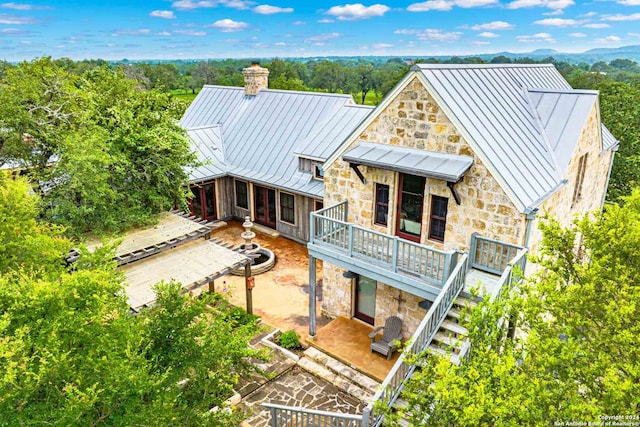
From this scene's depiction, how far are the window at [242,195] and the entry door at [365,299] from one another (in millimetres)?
10723

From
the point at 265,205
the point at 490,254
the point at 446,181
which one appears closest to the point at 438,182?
the point at 446,181

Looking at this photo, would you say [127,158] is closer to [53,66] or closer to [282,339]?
[53,66]

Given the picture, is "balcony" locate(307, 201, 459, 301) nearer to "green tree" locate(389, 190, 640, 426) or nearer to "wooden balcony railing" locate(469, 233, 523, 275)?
"wooden balcony railing" locate(469, 233, 523, 275)

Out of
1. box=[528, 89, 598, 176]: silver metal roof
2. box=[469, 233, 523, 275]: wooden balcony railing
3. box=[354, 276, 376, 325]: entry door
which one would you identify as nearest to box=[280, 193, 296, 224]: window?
box=[354, 276, 376, 325]: entry door

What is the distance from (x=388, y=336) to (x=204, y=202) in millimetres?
13385

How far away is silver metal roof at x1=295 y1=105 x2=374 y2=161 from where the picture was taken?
20156 millimetres

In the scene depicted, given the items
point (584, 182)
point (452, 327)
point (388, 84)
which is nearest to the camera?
point (452, 327)

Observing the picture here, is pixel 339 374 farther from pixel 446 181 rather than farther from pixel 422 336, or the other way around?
pixel 446 181

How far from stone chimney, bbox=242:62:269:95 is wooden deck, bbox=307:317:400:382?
15949 millimetres

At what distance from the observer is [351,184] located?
13469mm

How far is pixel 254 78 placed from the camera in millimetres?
25547

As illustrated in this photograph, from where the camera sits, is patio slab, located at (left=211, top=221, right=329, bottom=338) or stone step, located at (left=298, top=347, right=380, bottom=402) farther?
patio slab, located at (left=211, top=221, right=329, bottom=338)

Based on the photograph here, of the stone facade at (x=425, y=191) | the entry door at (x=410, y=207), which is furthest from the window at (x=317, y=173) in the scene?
the entry door at (x=410, y=207)

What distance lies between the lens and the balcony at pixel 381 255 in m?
10.7
